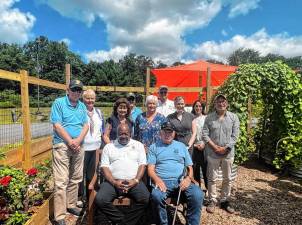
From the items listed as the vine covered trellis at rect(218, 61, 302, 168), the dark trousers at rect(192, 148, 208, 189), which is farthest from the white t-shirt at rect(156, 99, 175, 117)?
the vine covered trellis at rect(218, 61, 302, 168)

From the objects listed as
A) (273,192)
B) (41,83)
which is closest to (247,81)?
(273,192)

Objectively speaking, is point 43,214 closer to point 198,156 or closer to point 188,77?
point 198,156

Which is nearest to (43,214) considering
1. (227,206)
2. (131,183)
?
(131,183)

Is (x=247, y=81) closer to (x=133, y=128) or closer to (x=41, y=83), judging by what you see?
(x=133, y=128)

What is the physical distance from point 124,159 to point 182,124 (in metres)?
1.29

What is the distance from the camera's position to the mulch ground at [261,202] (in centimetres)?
453

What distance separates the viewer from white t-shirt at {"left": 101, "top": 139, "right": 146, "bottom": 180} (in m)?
3.99

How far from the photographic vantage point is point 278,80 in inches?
263

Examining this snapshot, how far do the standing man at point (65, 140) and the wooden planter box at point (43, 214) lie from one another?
152 millimetres

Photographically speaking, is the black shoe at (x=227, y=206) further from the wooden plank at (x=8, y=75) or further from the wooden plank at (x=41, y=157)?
the wooden plank at (x=8, y=75)

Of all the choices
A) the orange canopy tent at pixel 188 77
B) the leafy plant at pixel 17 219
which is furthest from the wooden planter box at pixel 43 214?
the orange canopy tent at pixel 188 77

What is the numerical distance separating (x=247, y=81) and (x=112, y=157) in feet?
11.3

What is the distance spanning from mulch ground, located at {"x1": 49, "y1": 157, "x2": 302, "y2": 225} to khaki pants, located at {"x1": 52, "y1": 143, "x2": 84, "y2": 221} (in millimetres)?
398

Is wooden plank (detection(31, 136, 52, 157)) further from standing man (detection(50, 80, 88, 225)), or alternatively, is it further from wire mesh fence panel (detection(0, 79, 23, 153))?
standing man (detection(50, 80, 88, 225))
